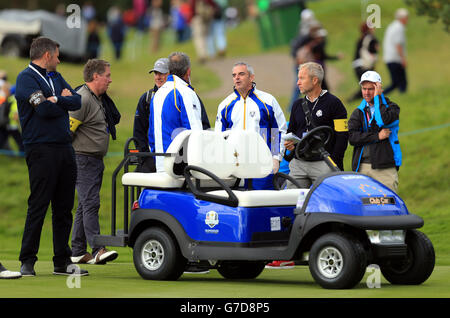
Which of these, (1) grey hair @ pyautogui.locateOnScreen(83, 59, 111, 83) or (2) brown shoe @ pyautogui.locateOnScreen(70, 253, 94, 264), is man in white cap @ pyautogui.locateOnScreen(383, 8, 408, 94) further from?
(2) brown shoe @ pyautogui.locateOnScreen(70, 253, 94, 264)

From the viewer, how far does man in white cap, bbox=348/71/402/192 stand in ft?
35.7

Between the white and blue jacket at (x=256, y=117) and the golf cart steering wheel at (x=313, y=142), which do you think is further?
the white and blue jacket at (x=256, y=117)

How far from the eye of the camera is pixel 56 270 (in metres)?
10.3

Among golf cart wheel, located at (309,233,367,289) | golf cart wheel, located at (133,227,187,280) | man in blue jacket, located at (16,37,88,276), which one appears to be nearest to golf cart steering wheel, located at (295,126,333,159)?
golf cart wheel, located at (309,233,367,289)

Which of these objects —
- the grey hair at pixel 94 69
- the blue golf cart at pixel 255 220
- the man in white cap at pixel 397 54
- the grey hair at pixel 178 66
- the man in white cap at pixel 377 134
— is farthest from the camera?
the man in white cap at pixel 397 54

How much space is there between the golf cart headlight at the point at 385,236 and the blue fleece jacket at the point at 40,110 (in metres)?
2.93

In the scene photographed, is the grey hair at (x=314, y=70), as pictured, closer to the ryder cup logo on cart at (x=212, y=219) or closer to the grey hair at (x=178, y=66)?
the grey hair at (x=178, y=66)

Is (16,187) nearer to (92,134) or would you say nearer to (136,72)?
(92,134)

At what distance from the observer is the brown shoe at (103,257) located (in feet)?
36.8

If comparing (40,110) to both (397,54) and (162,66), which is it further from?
(397,54)

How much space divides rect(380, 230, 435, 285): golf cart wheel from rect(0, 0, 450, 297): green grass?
14 centimetres

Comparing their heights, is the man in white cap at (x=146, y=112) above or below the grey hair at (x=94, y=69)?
below

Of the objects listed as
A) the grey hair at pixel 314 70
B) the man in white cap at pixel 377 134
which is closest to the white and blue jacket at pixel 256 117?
the grey hair at pixel 314 70

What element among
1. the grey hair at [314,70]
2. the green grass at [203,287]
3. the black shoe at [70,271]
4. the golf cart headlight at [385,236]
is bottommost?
the green grass at [203,287]
